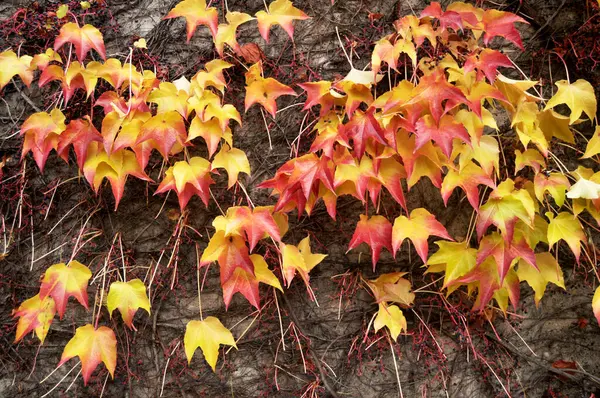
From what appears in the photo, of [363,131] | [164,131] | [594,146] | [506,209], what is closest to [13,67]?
[164,131]

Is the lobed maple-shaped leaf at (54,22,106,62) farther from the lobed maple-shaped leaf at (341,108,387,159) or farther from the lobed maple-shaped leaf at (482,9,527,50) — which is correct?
the lobed maple-shaped leaf at (482,9,527,50)

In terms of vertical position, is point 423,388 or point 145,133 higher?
point 145,133

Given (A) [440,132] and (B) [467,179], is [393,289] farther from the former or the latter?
(A) [440,132]

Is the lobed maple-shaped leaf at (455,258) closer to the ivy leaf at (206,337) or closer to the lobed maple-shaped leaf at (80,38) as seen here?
the ivy leaf at (206,337)

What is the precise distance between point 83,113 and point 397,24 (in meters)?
1.21

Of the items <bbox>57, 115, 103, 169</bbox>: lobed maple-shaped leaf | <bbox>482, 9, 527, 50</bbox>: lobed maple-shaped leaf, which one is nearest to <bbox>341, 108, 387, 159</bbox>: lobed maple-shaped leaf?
<bbox>482, 9, 527, 50</bbox>: lobed maple-shaped leaf

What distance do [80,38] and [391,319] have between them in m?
1.50

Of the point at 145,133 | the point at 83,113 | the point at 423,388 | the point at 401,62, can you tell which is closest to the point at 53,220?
the point at 83,113

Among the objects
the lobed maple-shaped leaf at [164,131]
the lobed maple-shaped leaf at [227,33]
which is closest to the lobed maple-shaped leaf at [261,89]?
the lobed maple-shaped leaf at [227,33]

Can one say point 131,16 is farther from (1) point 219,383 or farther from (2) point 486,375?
(2) point 486,375

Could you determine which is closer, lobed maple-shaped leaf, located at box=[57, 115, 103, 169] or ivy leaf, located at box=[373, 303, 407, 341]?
lobed maple-shaped leaf, located at box=[57, 115, 103, 169]

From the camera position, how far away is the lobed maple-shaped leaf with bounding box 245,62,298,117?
65.2 inches

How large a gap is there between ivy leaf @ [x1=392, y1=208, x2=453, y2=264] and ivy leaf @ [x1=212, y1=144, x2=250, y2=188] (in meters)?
0.56

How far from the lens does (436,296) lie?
179 centimetres
